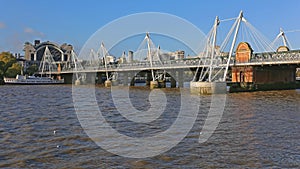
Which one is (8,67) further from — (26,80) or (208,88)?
(208,88)

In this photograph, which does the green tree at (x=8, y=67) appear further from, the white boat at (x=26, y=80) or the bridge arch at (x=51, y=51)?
the bridge arch at (x=51, y=51)

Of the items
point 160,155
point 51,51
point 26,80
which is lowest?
point 160,155

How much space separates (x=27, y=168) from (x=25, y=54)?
18315 cm

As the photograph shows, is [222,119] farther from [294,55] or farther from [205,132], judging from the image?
[294,55]

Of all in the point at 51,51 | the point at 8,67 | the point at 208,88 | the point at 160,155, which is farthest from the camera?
the point at 51,51

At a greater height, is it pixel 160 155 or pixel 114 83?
pixel 114 83

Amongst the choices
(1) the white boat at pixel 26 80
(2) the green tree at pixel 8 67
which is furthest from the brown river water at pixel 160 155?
(2) the green tree at pixel 8 67

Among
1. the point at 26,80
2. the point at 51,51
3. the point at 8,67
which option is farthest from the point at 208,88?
the point at 51,51

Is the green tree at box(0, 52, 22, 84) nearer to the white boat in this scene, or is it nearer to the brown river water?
the white boat

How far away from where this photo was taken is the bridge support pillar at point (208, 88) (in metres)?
50.5

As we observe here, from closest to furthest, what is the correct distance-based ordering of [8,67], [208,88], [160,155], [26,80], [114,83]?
[160,155]
[208,88]
[114,83]
[26,80]
[8,67]

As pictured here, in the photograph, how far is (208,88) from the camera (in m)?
50.4

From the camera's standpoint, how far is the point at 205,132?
17641 millimetres

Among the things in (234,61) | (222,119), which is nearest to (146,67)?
(234,61)
